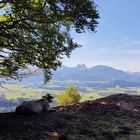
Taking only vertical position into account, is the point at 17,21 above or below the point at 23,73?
above

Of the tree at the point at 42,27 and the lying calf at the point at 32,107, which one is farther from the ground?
the tree at the point at 42,27

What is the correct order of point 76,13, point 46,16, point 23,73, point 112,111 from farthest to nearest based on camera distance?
point 23,73
point 112,111
point 46,16
point 76,13

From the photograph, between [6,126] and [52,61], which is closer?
[6,126]

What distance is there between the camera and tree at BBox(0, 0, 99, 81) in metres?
24.4

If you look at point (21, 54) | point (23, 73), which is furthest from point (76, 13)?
point (23, 73)

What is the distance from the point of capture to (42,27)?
92.1 ft

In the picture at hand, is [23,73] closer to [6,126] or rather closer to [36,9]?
[36,9]

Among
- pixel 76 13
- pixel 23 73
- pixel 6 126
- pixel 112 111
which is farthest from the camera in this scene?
pixel 23 73

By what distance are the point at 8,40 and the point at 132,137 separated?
1346cm

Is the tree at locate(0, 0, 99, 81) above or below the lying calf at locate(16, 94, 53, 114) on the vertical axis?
above

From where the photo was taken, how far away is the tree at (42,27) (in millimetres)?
24438

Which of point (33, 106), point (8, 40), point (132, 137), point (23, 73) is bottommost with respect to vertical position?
point (132, 137)

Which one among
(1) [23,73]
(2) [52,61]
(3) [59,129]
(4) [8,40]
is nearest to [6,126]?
(3) [59,129]

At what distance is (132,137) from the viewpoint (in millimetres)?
21094
